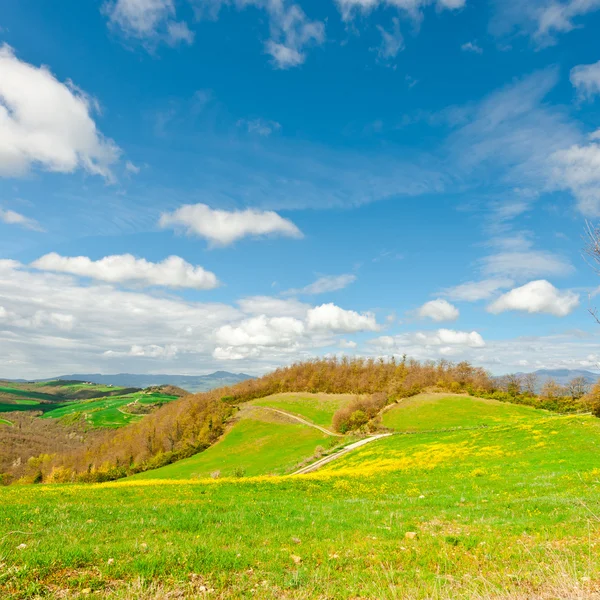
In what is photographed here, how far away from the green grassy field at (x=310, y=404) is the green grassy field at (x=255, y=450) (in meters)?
7.44

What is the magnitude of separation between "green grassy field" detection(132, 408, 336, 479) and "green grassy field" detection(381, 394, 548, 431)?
18.5m

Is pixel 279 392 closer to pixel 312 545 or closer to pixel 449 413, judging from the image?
pixel 449 413

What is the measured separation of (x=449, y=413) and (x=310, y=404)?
50990 millimetres

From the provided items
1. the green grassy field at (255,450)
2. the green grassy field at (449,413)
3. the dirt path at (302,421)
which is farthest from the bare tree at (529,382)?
the green grassy field at (255,450)

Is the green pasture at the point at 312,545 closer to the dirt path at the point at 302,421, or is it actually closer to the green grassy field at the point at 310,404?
the dirt path at the point at 302,421

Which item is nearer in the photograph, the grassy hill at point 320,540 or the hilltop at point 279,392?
the grassy hill at point 320,540

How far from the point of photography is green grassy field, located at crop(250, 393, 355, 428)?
113 meters

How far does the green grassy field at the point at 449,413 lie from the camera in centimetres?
7950

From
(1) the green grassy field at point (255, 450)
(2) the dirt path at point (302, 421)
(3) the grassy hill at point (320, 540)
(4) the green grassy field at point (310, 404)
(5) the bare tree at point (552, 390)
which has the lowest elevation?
(1) the green grassy field at point (255, 450)

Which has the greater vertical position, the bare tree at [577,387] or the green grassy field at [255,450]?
the bare tree at [577,387]

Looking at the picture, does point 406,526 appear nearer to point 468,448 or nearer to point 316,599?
point 316,599

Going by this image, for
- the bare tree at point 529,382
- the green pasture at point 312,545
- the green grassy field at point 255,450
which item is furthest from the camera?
the bare tree at point 529,382

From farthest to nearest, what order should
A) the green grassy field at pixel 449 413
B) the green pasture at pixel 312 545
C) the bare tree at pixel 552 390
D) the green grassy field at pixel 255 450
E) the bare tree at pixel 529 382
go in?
the bare tree at pixel 529 382
the bare tree at pixel 552 390
the green grassy field at pixel 449 413
the green grassy field at pixel 255 450
the green pasture at pixel 312 545

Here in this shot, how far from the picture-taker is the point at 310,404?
12594 cm
